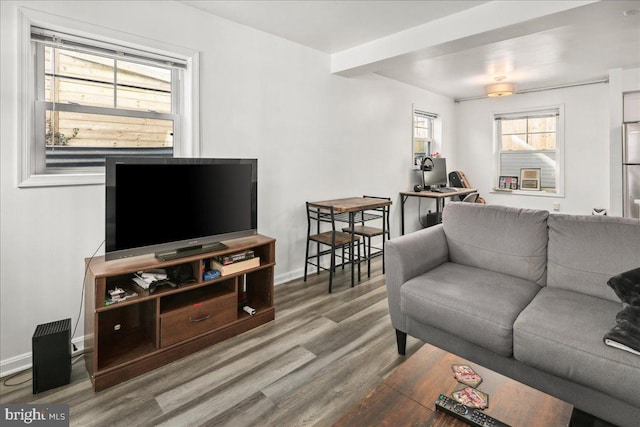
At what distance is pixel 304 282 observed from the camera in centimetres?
356

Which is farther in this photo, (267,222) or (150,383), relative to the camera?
(267,222)

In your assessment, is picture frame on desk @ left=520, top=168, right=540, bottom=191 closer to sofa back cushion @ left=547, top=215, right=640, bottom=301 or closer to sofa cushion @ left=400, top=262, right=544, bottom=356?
sofa back cushion @ left=547, top=215, right=640, bottom=301

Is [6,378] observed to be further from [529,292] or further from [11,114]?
[529,292]

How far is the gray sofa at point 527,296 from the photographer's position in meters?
1.46

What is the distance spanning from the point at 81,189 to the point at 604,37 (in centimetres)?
483

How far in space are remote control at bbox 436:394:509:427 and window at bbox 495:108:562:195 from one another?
5651mm

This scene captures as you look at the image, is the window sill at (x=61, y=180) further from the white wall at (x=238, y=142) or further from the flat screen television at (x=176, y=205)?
the flat screen television at (x=176, y=205)

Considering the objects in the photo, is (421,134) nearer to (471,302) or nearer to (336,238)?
(336,238)

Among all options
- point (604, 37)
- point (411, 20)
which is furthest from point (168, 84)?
point (604, 37)

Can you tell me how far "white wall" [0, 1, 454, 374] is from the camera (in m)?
2.06

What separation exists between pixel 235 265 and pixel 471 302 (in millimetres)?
1528

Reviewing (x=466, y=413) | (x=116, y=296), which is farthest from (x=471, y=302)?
(x=116, y=296)

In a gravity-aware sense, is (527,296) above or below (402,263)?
below

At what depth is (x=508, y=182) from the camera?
6117mm
